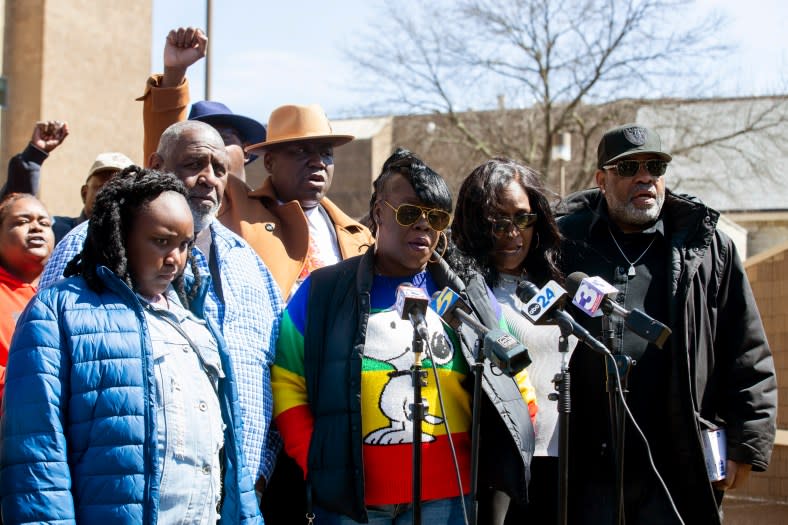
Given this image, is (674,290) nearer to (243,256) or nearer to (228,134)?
(243,256)

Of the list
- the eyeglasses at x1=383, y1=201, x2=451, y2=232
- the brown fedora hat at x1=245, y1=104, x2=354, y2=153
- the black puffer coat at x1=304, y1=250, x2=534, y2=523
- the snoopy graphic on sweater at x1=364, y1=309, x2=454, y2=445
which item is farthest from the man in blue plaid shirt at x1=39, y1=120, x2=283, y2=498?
the brown fedora hat at x1=245, y1=104, x2=354, y2=153

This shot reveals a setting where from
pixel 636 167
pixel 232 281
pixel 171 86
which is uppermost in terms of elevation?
pixel 171 86

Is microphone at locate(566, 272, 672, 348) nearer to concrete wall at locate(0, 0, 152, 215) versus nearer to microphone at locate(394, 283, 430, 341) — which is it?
microphone at locate(394, 283, 430, 341)

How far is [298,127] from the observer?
5133 millimetres

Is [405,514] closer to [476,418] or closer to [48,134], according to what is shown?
[476,418]

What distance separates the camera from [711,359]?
4.59m

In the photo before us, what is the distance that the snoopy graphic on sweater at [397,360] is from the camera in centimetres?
371

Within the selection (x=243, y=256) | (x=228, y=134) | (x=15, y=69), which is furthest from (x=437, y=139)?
(x=243, y=256)

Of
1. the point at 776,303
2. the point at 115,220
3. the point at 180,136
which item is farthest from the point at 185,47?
the point at 776,303

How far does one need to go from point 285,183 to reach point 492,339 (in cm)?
214

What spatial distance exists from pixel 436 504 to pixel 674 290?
155 centimetres

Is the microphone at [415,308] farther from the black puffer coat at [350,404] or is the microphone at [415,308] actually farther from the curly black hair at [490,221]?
the curly black hair at [490,221]

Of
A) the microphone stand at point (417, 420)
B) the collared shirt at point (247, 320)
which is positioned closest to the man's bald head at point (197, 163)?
the collared shirt at point (247, 320)

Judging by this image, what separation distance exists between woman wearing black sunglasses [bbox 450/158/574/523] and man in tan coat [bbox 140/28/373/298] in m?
0.67
